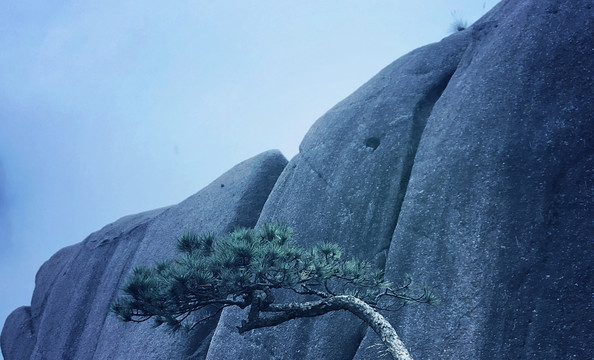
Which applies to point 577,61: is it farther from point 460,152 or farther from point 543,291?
point 543,291

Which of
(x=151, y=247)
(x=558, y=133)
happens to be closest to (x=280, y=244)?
(x=558, y=133)

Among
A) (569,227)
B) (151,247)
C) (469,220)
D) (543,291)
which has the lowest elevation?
(543,291)

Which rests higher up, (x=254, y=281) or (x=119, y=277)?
(x=119, y=277)

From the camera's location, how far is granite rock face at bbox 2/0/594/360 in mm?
6055

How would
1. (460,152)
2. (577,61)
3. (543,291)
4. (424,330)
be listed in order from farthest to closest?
(460,152)
(577,61)
(424,330)
(543,291)

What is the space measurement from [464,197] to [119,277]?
445 inches

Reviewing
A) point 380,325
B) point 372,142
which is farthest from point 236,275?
point 372,142

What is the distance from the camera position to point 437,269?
277 inches

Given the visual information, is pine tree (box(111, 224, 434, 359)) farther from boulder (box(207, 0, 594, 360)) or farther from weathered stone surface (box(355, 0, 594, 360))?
boulder (box(207, 0, 594, 360))

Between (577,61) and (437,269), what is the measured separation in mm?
3876

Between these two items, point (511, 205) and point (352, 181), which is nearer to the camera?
point (511, 205)

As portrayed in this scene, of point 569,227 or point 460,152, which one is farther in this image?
point 460,152

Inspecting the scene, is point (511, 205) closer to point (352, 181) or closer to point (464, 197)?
point (464, 197)

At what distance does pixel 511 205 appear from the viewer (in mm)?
6688
